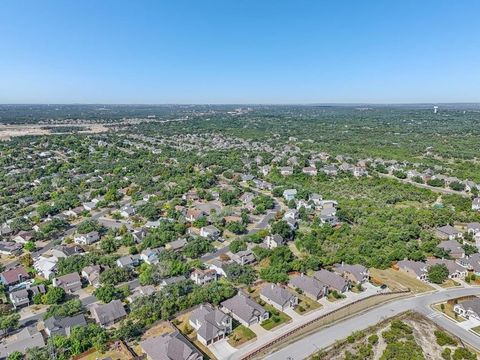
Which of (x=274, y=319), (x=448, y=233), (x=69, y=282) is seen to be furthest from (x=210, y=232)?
(x=448, y=233)

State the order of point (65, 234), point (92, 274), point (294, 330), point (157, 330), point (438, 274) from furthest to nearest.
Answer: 1. point (65, 234)
2. point (92, 274)
3. point (438, 274)
4. point (294, 330)
5. point (157, 330)

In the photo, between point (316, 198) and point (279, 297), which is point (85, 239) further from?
point (316, 198)

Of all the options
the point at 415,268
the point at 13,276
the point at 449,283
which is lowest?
the point at 449,283

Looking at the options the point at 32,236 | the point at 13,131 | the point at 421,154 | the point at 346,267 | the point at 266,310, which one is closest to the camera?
the point at 266,310

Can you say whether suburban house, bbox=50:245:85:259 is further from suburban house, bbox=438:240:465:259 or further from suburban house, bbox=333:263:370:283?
suburban house, bbox=438:240:465:259

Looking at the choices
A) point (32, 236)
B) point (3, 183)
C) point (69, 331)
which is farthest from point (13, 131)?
point (69, 331)

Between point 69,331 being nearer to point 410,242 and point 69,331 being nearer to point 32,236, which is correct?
point 32,236
